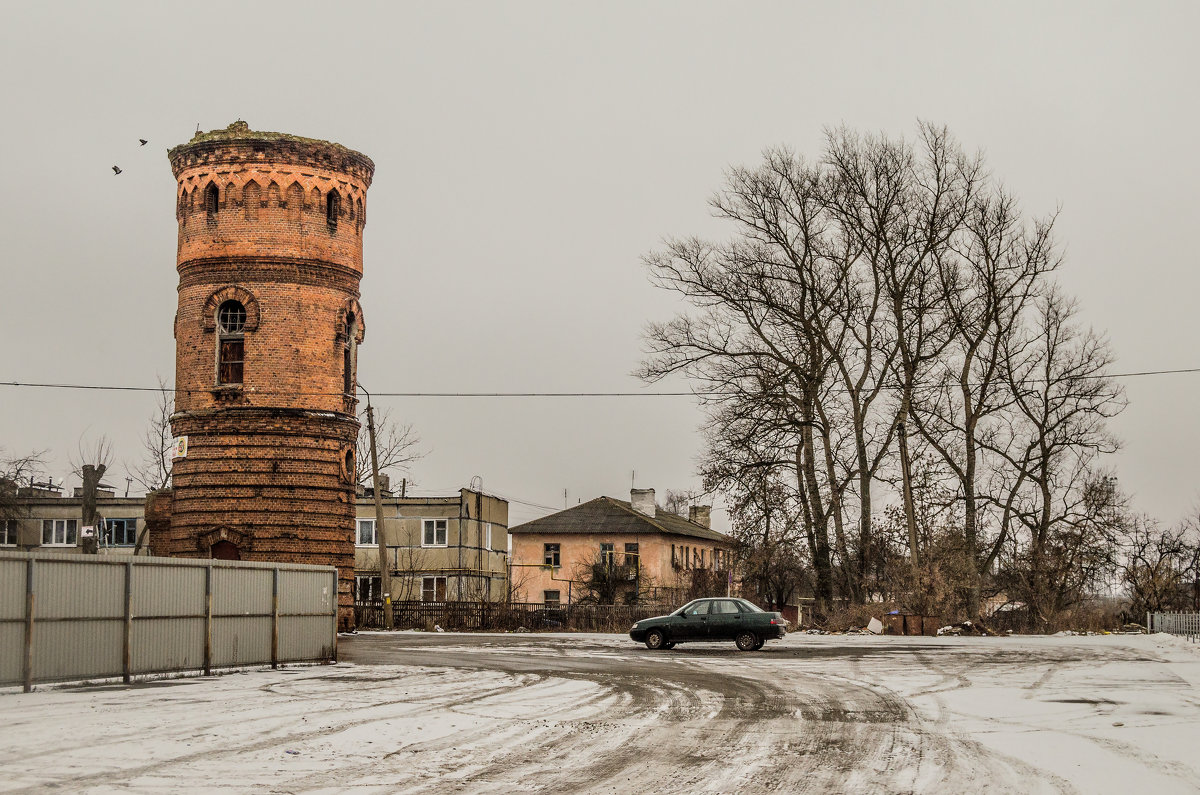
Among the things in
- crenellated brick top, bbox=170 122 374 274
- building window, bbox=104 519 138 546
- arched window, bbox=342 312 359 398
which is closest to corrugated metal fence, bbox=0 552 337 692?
arched window, bbox=342 312 359 398

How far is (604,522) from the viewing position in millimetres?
76875

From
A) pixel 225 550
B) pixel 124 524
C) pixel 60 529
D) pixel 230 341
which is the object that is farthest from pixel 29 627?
pixel 60 529

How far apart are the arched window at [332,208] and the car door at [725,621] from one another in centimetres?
1451

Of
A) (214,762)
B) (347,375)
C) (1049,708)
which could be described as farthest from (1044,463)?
(214,762)

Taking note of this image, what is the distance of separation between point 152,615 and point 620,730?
1041 centimetres

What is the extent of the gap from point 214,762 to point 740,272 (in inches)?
1458

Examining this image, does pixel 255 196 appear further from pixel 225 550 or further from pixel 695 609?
pixel 695 609

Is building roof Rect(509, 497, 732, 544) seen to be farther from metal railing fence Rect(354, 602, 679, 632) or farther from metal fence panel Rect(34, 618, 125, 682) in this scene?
metal fence panel Rect(34, 618, 125, 682)

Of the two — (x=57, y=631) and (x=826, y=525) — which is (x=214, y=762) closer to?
(x=57, y=631)

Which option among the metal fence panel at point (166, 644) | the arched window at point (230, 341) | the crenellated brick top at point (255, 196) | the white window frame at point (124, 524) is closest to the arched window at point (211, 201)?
the crenellated brick top at point (255, 196)

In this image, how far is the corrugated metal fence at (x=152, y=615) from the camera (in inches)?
735

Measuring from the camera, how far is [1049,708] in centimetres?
1666

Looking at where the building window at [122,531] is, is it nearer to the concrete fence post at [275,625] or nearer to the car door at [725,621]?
the car door at [725,621]

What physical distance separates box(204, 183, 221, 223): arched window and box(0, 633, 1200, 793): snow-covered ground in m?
14.7
